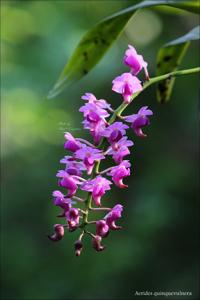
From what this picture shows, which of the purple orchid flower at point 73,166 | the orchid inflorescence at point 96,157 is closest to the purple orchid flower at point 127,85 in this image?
the orchid inflorescence at point 96,157

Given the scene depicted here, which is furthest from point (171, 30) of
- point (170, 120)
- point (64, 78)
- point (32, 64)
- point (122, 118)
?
point (122, 118)

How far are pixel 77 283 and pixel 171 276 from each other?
18.3 inches

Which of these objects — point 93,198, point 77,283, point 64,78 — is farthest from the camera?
point 77,283

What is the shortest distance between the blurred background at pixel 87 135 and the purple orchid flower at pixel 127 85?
1.95m

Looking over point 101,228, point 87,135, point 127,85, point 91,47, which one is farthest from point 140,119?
point 87,135

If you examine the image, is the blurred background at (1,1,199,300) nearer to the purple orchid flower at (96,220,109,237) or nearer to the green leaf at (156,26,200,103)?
the green leaf at (156,26,200,103)

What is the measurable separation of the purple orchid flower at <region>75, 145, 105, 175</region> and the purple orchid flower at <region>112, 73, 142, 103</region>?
0.08 m

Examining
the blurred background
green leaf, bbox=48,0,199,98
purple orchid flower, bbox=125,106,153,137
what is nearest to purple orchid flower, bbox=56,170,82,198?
purple orchid flower, bbox=125,106,153,137

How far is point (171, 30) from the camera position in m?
3.04

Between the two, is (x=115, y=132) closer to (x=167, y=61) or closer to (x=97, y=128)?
(x=97, y=128)

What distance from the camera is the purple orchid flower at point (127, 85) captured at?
0.85 m

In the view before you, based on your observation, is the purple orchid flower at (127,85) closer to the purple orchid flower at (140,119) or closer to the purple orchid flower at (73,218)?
the purple orchid flower at (140,119)

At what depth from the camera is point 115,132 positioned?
32.2 inches

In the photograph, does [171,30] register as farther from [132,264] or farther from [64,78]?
[64,78]
